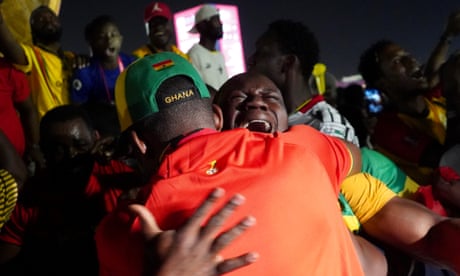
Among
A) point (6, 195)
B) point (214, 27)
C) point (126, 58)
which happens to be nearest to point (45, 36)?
point (126, 58)

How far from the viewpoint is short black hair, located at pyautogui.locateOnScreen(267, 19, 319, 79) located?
311 centimetres

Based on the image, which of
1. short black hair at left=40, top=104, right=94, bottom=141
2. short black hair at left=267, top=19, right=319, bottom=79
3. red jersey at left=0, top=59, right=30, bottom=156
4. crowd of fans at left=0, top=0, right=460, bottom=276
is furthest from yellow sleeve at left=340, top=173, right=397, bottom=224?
red jersey at left=0, top=59, right=30, bottom=156

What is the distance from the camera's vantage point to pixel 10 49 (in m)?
3.56

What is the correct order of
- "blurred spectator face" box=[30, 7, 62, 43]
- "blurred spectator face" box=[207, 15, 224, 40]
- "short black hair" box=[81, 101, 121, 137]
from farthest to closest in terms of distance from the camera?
"blurred spectator face" box=[207, 15, 224, 40], "blurred spectator face" box=[30, 7, 62, 43], "short black hair" box=[81, 101, 121, 137]

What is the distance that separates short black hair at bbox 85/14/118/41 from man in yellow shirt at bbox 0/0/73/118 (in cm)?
25

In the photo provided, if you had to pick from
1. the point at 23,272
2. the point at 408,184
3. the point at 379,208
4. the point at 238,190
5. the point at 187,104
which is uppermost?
the point at 187,104

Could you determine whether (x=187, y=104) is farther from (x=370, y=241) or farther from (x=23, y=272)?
(x=23, y=272)

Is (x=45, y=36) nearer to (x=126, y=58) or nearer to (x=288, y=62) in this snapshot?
(x=126, y=58)

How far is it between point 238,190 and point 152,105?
0.44 m

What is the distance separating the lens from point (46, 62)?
4176 millimetres

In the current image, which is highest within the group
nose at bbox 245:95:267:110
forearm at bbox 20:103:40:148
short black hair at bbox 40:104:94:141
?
nose at bbox 245:95:267:110

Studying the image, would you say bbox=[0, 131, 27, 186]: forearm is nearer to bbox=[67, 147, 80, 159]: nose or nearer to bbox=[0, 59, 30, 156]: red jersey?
bbox=[67, 147, 80, 159]: nose

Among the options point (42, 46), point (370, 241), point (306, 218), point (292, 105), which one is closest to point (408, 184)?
point (370, 241)

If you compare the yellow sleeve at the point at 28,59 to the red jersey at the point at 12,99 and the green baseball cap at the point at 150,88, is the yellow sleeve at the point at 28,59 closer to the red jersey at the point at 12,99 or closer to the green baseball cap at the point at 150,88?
the red jersey at the point at 12,99
